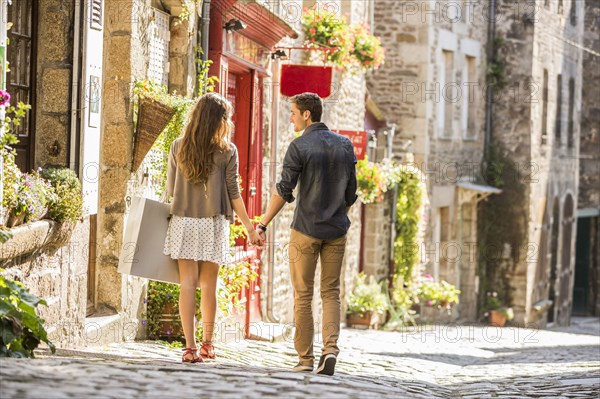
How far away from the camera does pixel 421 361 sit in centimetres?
1245

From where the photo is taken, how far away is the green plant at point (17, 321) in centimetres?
631

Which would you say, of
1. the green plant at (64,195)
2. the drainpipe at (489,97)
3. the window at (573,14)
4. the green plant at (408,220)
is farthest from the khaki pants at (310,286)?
the window at (573,14)

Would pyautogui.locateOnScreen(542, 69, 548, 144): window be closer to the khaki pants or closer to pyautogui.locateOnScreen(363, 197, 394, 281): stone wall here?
pyautogui.locateOnScreen(363, 197, 394, 281): stone wall

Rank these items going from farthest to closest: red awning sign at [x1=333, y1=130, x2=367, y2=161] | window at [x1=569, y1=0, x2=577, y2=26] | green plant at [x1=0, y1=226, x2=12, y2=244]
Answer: window at [x1=569, y1=0, x2=577, y2=26] → red awning sign at [x1=333, y1=130, x2=367, y2=161] → green plant at [x1=0, y1=226, x2=12, y2=244]

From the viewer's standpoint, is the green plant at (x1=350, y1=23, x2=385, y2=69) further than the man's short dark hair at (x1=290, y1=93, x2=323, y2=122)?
Yes

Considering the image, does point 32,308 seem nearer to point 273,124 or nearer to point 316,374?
point 316,374

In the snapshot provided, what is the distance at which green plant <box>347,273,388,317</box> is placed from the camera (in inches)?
693

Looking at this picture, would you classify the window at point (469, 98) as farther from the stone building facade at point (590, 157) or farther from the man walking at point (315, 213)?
Answer: the man walking at point (315, 213)

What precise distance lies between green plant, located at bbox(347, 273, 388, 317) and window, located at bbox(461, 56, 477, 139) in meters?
5.86

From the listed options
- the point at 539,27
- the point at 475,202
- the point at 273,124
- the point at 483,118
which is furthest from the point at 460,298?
the point at 273,124

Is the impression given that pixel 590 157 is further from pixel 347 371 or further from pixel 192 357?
pixel 192 357

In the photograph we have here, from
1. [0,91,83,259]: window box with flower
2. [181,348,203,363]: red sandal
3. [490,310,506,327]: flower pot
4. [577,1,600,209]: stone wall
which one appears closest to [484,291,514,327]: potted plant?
[490,310,506,327]: flower pot

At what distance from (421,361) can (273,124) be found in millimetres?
2995

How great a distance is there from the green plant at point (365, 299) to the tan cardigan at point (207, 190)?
9.91m
